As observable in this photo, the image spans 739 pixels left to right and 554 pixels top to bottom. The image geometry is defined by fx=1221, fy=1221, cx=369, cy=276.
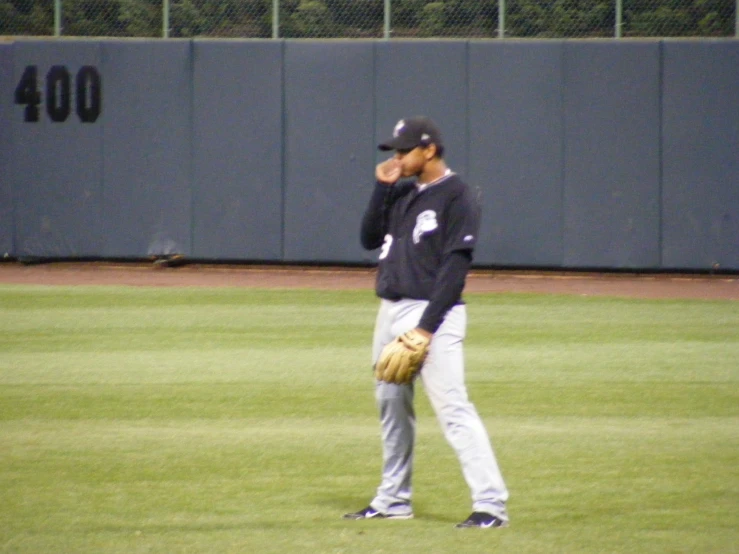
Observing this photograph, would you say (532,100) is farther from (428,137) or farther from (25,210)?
(428,137)

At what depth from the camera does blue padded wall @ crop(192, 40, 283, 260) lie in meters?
18.4

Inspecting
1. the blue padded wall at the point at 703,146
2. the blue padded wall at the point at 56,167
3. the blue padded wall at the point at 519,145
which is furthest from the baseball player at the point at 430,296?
the blue padded wall at the point at 56,167

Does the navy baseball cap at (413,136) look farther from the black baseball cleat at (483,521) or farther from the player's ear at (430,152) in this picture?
the black baseball cleat at (483,521)

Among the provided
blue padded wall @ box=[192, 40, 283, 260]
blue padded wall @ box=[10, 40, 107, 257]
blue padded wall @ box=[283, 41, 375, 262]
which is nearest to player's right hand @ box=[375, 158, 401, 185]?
blue padded wall @ box=[283, 41, 375, 262]

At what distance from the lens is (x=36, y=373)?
372 inches

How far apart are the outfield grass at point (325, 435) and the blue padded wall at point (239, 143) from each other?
5493 millimetres

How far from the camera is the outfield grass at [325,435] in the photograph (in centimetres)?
514

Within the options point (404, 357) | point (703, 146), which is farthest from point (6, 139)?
point (404, 357)

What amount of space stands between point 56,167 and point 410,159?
14.8 m

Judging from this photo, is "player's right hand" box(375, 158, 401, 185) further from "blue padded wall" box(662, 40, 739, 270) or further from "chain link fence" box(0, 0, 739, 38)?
"chain link fence" box(0, 0, 739, 38)

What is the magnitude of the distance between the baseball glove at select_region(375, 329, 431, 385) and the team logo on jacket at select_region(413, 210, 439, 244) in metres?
0.41

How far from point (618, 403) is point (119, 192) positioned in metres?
12.0

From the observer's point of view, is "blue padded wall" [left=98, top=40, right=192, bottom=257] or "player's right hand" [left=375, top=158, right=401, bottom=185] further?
"blue padded wall" [left=98, top=40, right=192, bottom=257]

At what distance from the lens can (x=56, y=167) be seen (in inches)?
746
